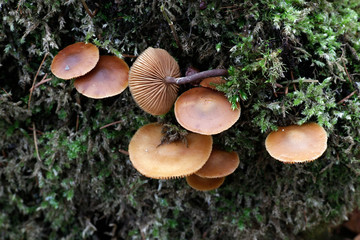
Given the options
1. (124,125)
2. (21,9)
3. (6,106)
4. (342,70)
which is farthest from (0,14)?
(342,70)

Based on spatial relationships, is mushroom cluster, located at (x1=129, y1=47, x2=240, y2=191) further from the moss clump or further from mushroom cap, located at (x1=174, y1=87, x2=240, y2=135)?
the moss clump

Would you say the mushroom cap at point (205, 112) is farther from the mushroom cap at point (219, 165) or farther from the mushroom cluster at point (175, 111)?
the mushroom cap at point (219, 165)

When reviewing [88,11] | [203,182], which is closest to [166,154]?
[203,182]

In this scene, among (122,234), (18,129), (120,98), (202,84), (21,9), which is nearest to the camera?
(202,84)

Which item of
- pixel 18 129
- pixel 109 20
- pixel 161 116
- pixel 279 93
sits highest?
pixel 109 20

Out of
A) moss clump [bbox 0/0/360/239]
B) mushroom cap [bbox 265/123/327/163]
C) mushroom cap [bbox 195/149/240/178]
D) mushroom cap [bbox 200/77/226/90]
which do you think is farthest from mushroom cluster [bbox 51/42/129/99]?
mushroom cap [bbox 265/123/327/163]

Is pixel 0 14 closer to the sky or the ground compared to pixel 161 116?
closer to the sky

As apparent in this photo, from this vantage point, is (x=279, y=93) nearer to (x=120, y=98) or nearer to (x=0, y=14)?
(x=120, y=98)
